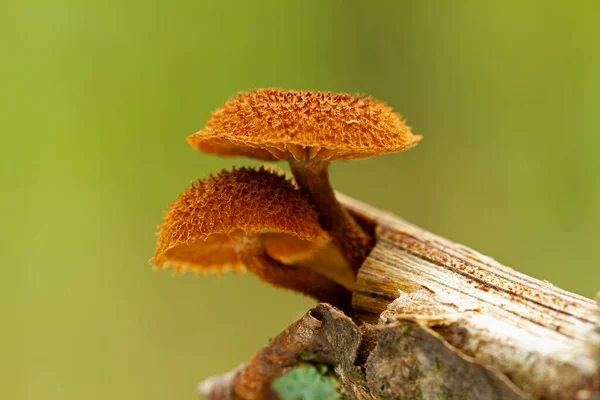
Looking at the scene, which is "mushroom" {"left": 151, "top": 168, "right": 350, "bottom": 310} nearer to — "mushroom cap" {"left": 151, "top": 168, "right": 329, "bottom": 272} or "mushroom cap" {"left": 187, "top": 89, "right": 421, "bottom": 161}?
"mushroom cap" {"left": 151, "top": 168, "right": 329, "bottom": 272}

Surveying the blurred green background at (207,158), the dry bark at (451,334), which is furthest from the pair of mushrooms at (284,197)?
the blurred green background at (207,158)

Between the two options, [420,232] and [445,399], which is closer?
[445,399]

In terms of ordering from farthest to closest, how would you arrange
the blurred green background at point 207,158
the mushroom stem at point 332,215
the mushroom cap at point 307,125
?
the blurred green background at point 207,158, the mushroom stem at point 332,215, the mushroom cap at point 307,125

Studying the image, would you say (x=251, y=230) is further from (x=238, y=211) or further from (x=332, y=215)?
(x=332, y=215)

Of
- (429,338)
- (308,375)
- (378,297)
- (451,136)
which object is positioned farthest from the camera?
(451,136)

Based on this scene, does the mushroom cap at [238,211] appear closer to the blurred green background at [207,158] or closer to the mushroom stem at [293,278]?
the mushroom stem at [293,278]

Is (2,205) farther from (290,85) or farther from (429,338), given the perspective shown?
(429,338)

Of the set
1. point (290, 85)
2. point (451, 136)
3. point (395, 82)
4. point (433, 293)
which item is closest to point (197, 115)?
point (290, 85)

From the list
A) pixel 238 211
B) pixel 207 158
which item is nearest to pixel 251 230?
pixel 238 211
